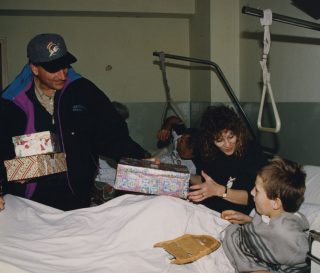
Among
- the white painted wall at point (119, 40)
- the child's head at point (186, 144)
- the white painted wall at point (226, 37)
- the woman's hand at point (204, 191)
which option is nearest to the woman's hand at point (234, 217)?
the woman's hand at point (204, 191)

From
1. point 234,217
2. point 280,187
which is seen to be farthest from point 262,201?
point 234,217

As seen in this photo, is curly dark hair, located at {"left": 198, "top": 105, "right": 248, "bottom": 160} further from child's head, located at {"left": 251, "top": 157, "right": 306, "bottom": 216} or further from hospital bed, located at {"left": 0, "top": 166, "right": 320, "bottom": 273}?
child's head, located at {"left": 251, "top": 157, "right": 306, "bottom": 216}

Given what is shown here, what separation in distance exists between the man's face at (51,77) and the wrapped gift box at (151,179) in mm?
579

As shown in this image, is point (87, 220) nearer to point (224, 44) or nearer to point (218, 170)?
point (218, 170)

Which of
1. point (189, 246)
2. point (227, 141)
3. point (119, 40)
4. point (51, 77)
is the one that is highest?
point (119, 40)

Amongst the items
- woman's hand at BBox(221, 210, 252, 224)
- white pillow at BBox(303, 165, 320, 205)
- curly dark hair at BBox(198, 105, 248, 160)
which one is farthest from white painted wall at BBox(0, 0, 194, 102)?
woman's hand at BBox(221, 210, 252, 224)

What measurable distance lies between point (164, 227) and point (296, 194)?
55 centimetres

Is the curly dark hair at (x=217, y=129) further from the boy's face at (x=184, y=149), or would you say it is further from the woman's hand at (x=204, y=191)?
the boy's face at (x=184, y=149)

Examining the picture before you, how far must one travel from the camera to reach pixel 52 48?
1.87 meters

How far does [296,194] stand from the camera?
4.47 ft

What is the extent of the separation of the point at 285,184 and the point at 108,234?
74cm

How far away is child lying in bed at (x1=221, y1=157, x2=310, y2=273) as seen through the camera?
131cm

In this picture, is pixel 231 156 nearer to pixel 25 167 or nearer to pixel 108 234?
pixel 108 234

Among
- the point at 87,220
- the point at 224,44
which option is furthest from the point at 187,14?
the point at 87,220
